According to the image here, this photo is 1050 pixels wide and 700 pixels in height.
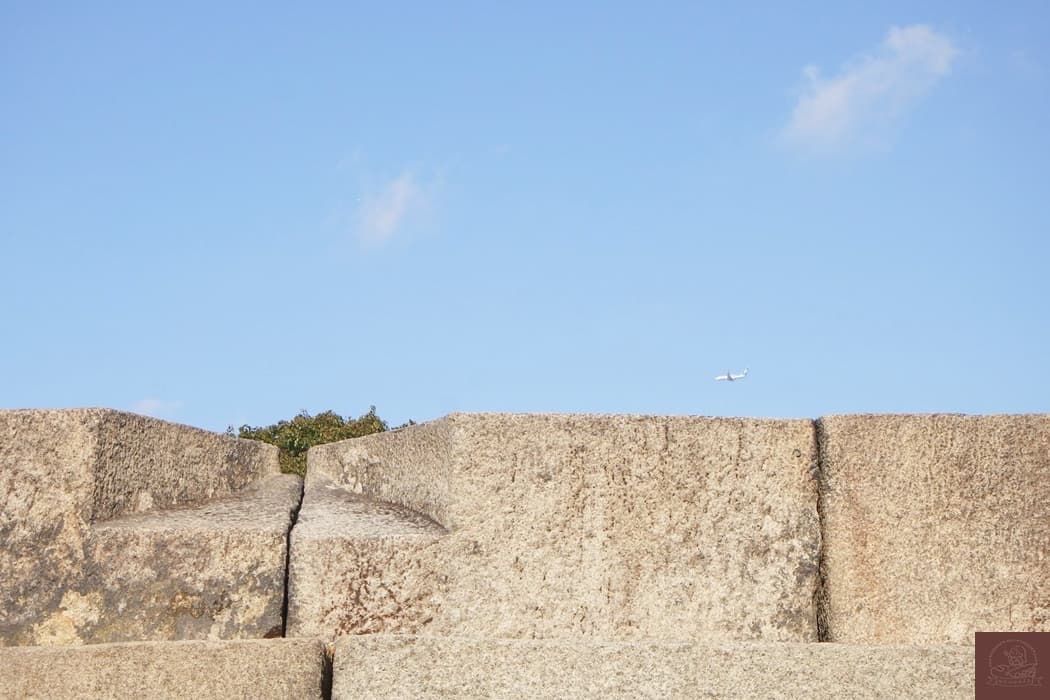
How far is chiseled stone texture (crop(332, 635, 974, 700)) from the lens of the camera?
3.22 m

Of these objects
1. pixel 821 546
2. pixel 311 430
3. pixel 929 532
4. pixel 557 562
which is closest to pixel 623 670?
pixel 557 562

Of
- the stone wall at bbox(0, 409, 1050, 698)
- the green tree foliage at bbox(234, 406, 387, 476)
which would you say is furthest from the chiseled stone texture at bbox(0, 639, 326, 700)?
the green tree foliage at bbox(234, 406, 387, 476)

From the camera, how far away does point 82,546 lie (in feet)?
11.0

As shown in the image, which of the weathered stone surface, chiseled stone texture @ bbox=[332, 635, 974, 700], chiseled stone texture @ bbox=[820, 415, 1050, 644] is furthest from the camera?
chiseled stone texture @ bbox=[820, 415, 1050, 644]

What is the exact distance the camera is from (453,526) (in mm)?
3381

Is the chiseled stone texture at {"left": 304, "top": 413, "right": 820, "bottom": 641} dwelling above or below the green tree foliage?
below

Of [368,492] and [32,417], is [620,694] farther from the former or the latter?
[32,417]

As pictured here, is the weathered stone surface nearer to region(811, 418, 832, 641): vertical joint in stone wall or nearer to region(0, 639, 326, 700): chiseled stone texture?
region(0, 639, 326, 700): chiseled stone texture

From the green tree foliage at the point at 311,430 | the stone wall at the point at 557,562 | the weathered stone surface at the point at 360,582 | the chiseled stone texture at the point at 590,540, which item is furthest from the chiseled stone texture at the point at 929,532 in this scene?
the green tree foliage at the point at 311,430

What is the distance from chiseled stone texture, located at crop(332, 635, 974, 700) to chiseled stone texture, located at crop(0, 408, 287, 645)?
17.1 inches

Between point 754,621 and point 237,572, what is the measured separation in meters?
1.63

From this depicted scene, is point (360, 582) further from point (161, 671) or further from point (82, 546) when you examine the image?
point (82, 546)

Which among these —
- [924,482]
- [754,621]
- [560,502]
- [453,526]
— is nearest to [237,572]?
[453,526]

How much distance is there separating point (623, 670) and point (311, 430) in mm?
6604
